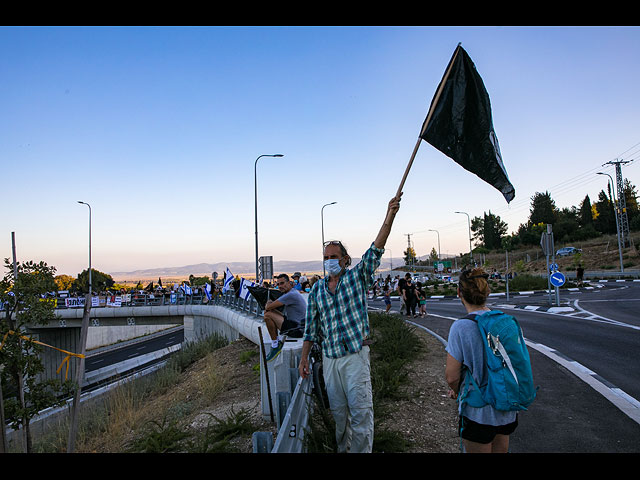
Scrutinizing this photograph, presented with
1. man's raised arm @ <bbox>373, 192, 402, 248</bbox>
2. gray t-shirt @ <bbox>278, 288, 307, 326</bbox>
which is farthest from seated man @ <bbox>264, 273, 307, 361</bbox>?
man's raised arm @ <bbox>373, 192, 402, 248</bbox>

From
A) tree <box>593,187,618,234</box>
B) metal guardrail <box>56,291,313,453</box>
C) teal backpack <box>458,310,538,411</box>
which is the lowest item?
metal guardrail <box>56,291,313,453</box>

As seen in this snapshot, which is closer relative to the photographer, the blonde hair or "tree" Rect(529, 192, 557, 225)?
the blonde hair

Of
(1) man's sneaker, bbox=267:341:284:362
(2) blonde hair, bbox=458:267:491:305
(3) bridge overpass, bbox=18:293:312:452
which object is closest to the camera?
A: (2) blonde hair, bbox=458:267:491:305

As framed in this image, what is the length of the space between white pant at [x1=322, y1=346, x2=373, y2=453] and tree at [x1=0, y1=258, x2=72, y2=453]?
3.96m

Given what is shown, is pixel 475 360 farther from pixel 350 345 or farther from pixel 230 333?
pixel 230 333

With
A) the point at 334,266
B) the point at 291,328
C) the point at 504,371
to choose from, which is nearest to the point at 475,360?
the point at 504,371

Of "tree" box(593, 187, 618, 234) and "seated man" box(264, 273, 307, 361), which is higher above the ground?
"tree" box(593, 187, 618, 234)

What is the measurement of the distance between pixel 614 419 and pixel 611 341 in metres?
5.79

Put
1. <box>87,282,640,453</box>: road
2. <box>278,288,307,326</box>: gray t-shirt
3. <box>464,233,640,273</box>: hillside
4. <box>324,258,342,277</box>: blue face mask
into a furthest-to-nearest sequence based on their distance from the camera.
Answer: <box>464,233,640,273</box>: hillside
<box>278,288,307,326</box>: gray t-shirt
<box>87,282,640,453</box>: road
<box>324,258,342,277</box>: blue face mask

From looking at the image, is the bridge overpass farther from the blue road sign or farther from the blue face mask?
the blue road sign

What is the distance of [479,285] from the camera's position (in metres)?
2.99

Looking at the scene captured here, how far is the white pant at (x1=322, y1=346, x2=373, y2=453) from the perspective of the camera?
3.46m
